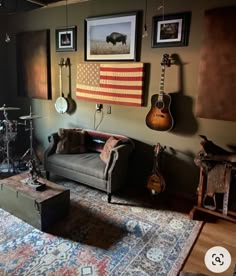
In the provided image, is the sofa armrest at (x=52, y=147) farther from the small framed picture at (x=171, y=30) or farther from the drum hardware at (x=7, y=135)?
the small framed picture at (x=171, y=30)

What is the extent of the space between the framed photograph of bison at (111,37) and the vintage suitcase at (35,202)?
1.97 metres

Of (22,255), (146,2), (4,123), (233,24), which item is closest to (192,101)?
(233,24)

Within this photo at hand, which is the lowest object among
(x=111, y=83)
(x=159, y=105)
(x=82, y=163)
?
(x=82, y=163)

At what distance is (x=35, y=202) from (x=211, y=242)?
1.77 metres

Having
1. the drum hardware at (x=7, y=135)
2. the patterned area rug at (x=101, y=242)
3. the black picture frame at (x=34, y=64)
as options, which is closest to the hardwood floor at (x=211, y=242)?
the patterned area rug at (x=101, y=242)

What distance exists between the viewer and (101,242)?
2.44m

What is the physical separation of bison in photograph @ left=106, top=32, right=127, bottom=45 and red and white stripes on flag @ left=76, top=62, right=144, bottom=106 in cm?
31

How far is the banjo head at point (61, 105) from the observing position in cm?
416

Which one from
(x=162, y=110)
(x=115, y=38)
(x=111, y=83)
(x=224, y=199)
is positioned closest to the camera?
(x=224, y=199)

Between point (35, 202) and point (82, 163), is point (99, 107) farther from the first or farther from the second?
point (35, 202)

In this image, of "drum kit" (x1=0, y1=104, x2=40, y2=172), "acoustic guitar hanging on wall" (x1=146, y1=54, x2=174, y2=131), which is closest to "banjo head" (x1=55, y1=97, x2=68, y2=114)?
"drum kit" (x1=0, y1=104, x2=40, y2=172)

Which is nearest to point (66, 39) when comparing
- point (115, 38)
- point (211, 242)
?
point (115, 38)

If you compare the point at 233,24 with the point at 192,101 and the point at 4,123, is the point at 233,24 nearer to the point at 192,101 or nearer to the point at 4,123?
the point at 192,101

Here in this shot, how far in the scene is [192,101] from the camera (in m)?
3.12
